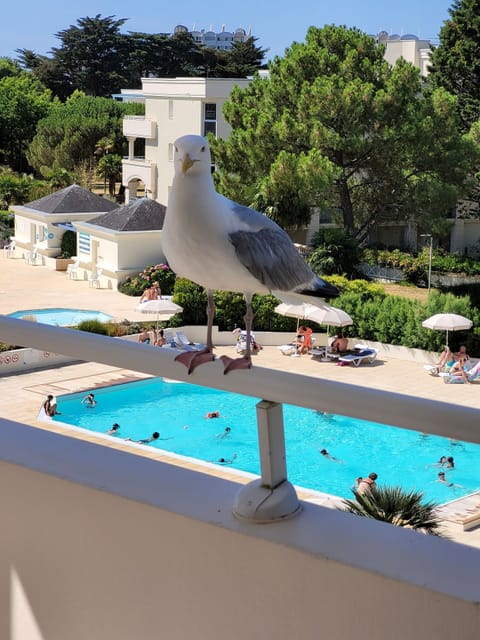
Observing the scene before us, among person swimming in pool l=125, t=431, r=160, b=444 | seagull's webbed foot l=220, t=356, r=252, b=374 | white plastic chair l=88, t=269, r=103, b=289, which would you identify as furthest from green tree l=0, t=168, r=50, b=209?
seagull's webbed foot l=220, t=356, r=252, b=374

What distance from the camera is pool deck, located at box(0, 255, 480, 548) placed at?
12.0 metres

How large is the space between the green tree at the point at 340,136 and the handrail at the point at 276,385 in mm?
24507

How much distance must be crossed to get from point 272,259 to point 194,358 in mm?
763

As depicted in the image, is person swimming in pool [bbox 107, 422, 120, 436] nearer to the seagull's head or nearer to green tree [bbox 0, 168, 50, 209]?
the seagull's head

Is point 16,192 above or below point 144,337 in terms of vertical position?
above

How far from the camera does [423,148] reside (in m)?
27.7

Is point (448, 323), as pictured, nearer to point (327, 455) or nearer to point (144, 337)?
point (327, 455)

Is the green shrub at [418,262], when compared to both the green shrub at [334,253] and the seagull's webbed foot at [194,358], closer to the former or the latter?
the green shrub at [334,253]

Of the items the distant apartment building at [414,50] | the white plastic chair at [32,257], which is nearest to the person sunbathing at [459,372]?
the white plastic chair at [32,257]

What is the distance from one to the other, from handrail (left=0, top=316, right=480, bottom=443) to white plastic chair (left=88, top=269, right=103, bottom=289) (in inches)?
948

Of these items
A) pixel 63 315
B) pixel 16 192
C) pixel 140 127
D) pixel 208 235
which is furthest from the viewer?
pixel 16 192

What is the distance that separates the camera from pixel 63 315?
72.5 ft

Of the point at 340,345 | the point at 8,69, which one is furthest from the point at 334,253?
the point at 8,69

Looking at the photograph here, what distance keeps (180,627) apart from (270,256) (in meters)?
1.19
